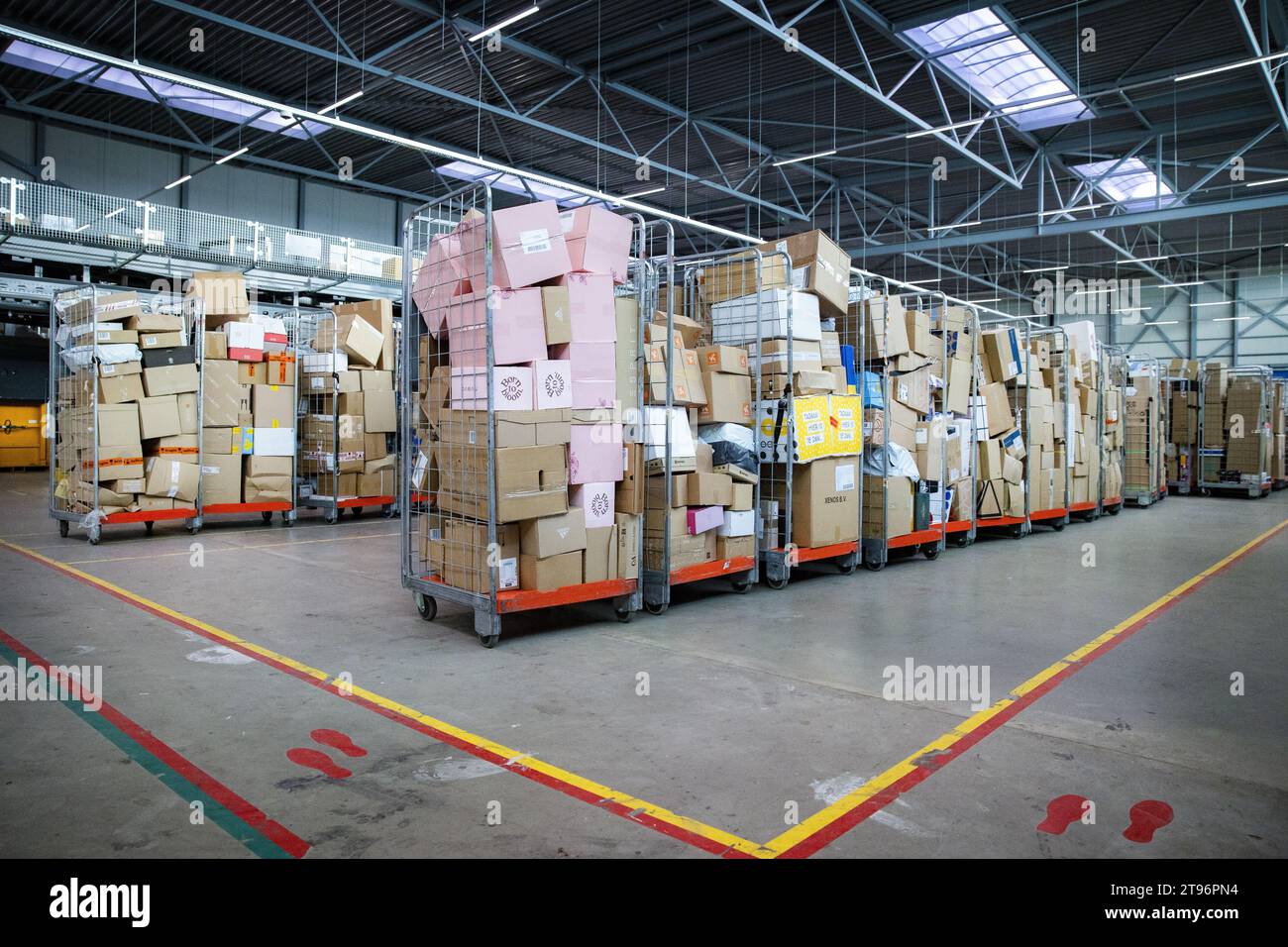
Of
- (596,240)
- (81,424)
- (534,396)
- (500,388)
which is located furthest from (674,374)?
(81,424)

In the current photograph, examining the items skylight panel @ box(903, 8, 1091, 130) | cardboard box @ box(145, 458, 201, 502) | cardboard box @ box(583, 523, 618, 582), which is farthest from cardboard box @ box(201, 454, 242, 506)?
skylight panel @ box(903, 8, 1091, 130)

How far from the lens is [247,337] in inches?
413

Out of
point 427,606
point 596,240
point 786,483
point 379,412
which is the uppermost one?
point 596,240

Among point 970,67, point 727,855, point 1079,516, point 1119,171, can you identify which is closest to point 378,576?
point 727,855

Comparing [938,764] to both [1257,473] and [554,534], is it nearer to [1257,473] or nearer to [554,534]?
[554,534]

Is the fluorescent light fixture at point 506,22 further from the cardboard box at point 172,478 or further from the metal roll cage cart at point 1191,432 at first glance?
the metal roll cage cart at point 1191,432

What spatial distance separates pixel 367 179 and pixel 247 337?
14.4 m

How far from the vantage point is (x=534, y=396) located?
5.25 metres

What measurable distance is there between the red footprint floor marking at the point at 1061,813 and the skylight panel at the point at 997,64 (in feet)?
39.3

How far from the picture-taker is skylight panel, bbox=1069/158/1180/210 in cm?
1805

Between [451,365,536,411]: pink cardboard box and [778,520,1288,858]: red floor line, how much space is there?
123 inches

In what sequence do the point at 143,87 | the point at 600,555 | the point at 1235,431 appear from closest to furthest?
1. the point at 600,555
2. the point at 143,87
3. the point at 1235,431

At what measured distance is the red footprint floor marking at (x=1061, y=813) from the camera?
279 centimetres

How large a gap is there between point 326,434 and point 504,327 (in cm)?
728
